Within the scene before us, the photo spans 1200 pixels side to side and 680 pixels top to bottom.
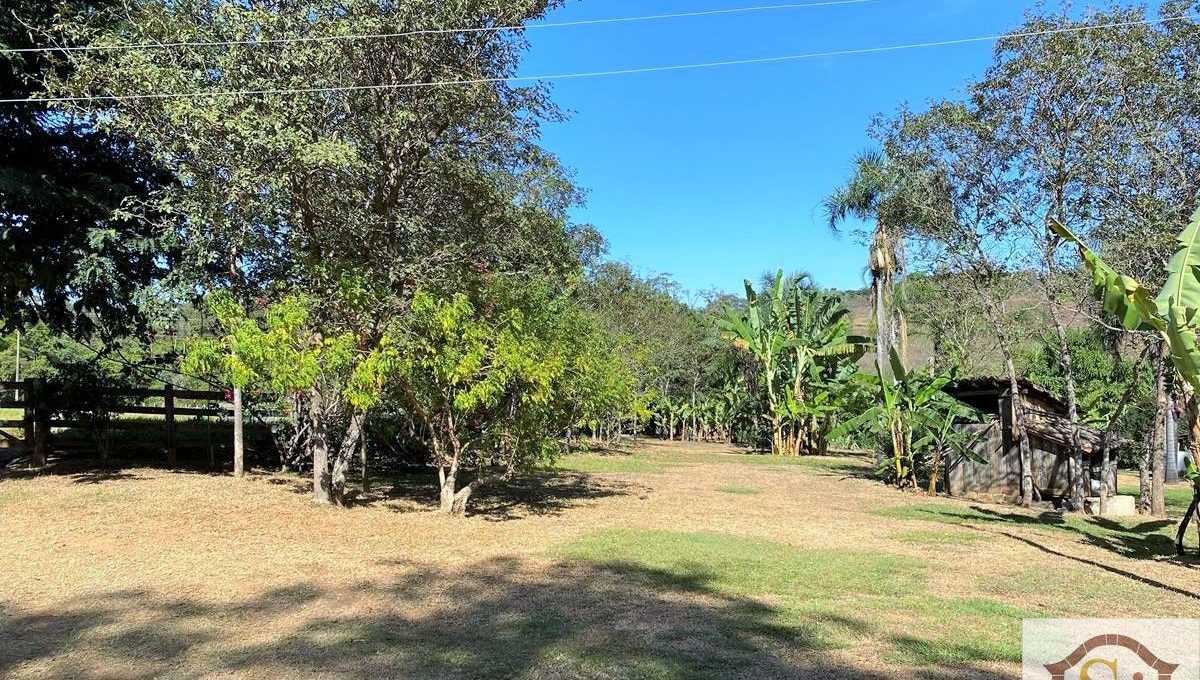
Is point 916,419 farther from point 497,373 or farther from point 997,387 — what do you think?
point 497,373

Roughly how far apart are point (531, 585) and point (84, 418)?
11296 mm

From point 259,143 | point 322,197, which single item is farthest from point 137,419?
point 259,143

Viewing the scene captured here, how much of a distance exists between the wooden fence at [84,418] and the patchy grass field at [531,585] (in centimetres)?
128

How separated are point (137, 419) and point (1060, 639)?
1729 centimetres

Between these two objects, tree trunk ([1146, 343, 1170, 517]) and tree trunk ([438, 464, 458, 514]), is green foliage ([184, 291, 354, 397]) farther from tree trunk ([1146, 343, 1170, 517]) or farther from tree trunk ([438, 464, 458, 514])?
tree trunk ([1146, 343, 1170, 517])

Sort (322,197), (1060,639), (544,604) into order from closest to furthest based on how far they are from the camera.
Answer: (1060,639) < (544,604) < (322,197)

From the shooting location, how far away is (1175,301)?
5934mm

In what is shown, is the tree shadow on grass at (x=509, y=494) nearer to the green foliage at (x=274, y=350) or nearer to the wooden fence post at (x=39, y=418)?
the green foliage at (x=274, y=350)

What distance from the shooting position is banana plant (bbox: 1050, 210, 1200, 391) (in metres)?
5.93

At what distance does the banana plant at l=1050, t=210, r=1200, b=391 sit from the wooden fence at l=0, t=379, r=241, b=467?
41.9 ft

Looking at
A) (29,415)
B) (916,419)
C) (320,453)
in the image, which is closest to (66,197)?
(29,415)

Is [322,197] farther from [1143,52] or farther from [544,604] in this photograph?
[1143,52]

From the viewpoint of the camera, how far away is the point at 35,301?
13688mm

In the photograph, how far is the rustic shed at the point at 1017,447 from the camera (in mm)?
14000
